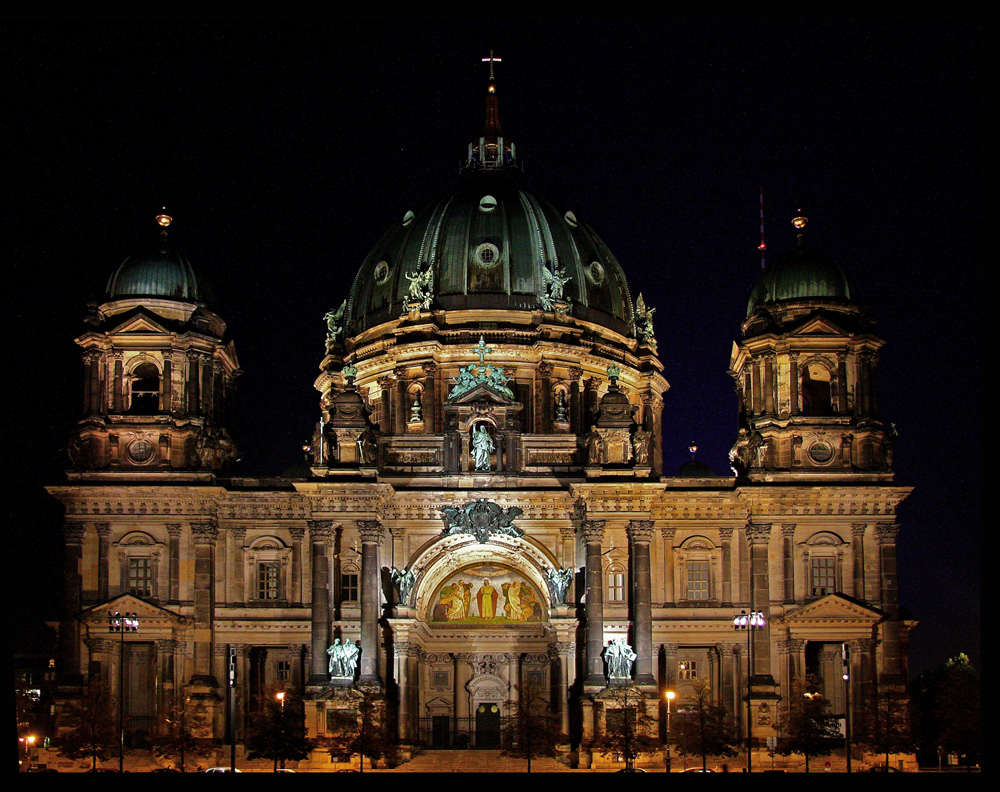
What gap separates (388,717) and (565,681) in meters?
8.64

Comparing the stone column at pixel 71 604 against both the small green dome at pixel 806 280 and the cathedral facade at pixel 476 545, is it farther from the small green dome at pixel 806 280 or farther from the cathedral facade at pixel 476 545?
the small green dome at pixel 806 280

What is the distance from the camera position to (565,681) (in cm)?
7838

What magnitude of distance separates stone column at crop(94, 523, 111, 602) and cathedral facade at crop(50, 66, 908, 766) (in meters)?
0.10

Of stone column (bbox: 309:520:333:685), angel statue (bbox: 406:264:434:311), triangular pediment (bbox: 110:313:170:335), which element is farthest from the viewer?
angel statue (bbox: 406:264:434:311)

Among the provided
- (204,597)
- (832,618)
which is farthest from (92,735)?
(832,618)

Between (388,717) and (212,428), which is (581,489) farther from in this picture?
(212,428)

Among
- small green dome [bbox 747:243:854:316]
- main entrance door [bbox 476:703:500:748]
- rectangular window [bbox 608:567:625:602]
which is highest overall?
small green dome [bbox 747:243:854:316]

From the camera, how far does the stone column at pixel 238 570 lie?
8075 cm

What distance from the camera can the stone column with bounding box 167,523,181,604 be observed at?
7962 cm

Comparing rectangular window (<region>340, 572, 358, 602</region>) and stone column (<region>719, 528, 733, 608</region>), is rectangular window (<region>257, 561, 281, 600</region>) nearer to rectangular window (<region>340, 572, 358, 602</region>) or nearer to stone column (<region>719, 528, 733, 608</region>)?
rectangular window (<region>340, 572, 358, 602</region>)

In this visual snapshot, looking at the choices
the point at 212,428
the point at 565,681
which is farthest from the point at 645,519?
the point at 212,428

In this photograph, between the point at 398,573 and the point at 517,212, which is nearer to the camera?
the point at 398,573

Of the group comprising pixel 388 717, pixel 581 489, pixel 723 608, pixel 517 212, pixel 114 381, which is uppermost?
pixel 517 212

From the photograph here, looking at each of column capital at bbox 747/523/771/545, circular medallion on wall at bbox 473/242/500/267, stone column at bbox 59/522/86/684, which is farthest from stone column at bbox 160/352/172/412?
column capital at bbox 747/523/771/545
